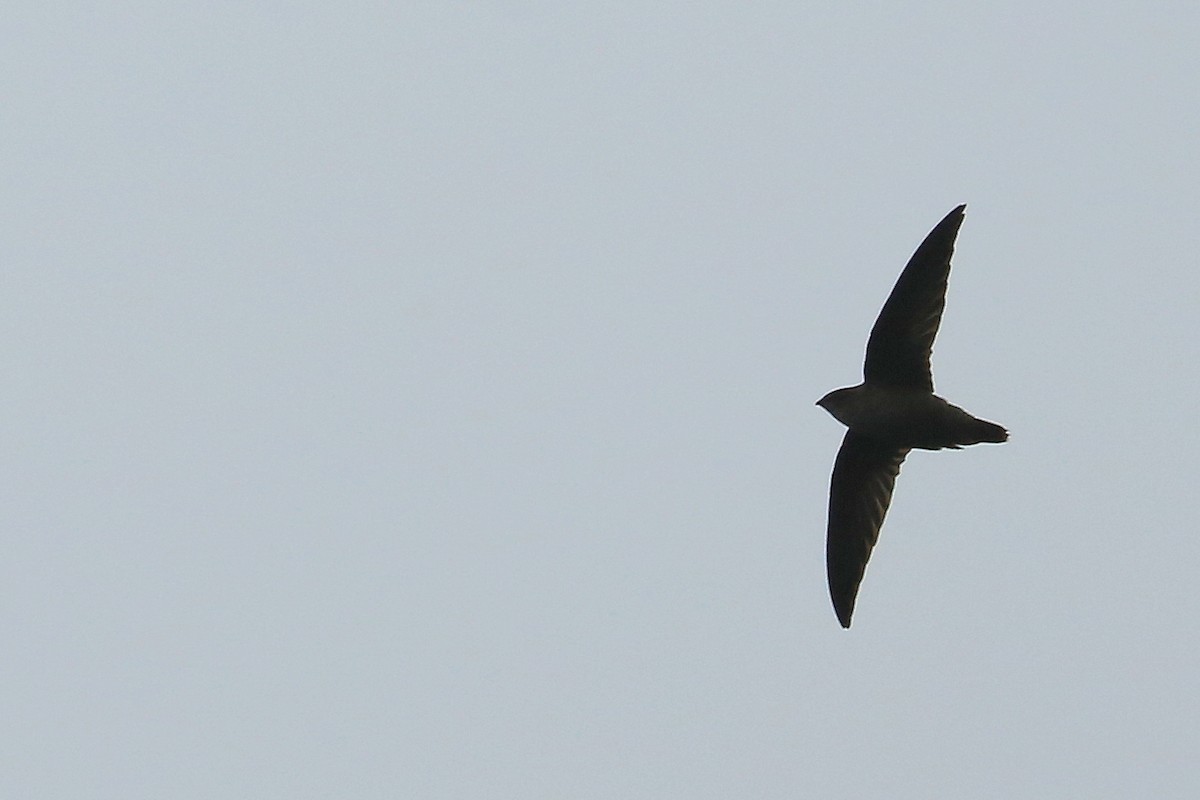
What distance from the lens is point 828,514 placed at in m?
14.4

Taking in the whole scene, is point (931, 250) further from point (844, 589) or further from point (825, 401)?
point (844, 589)

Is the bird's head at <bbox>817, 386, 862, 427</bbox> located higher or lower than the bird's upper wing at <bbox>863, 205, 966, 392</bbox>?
lower

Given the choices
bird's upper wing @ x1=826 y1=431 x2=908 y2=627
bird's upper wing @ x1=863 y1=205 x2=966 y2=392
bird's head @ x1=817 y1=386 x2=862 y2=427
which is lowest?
bird's upper wing @ x1=826 y1=431 x2=908 y2=627

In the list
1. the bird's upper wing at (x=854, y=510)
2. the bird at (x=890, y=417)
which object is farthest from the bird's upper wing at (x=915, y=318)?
the bird's upper wing at (x=854, y=510)

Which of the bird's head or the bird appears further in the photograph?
the bird's head

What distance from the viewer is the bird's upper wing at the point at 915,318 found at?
1295 centimetres

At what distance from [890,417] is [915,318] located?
0.75m

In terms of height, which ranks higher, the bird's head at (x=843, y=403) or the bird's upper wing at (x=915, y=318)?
the bird's upper wing at (x=915, y=318)

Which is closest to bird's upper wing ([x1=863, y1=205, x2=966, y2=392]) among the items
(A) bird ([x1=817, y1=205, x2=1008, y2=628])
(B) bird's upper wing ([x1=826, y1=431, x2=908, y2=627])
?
(A) bird ([x1=817, y1=205, x2=1008, y2=628])

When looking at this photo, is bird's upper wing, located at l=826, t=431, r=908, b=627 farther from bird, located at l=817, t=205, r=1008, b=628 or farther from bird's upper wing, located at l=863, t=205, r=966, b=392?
bird's upper wing, located at l=863, t=205, r=966, b=392

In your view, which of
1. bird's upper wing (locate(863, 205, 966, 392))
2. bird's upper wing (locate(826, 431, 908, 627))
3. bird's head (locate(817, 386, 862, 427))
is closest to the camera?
bird's upper wing (locate(863, 205, 966, 392))

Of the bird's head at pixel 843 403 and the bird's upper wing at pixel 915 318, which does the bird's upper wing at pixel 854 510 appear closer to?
the bird's head at pixel 843 403

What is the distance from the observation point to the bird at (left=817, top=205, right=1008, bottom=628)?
13.0m

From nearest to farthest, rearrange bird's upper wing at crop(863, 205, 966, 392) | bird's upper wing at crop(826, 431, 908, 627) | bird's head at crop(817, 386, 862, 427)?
bird's upper wing at crop(863, 205, 966, 392) < bird's head at crop(817, 386, 862, 427) < bird's upper wing at crop(826, 431, 908, 627)
